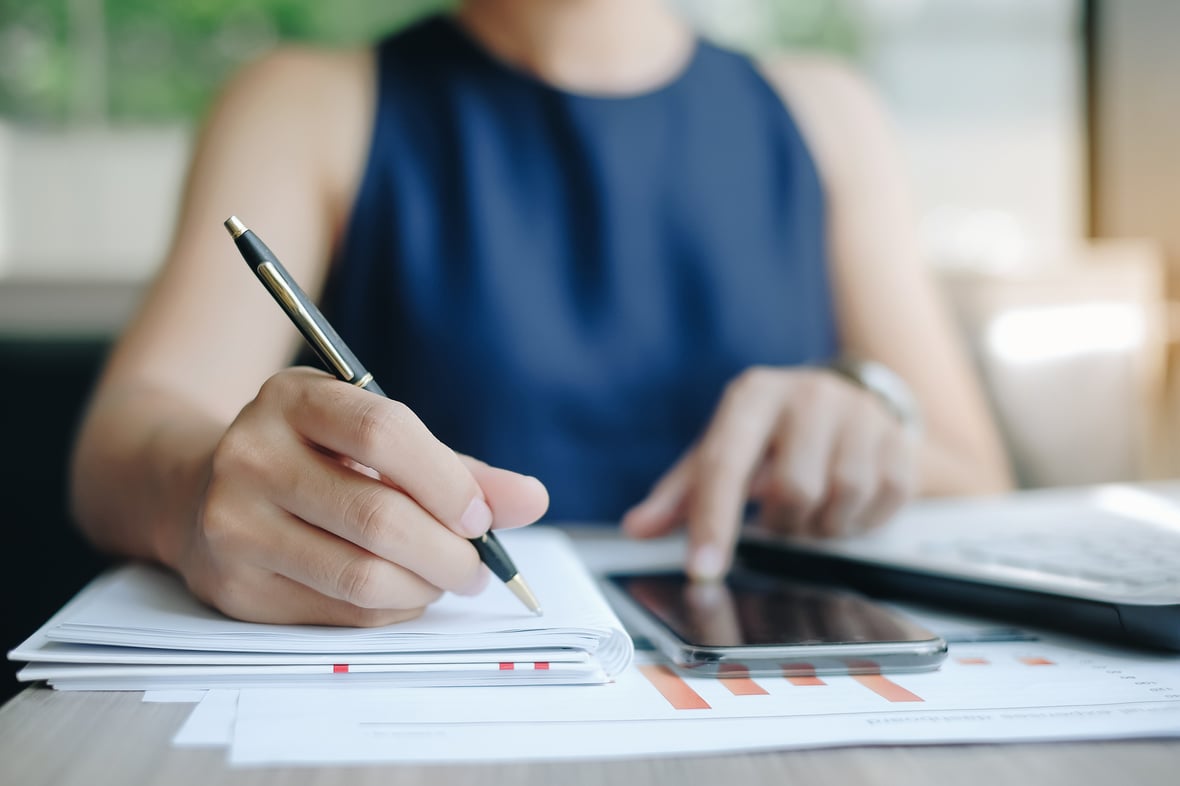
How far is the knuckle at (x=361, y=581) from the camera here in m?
0.34

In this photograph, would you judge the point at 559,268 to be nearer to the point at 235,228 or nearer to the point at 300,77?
the point at 300,77

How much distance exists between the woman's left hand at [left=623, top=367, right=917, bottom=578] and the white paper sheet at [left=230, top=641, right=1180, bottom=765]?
18 cm

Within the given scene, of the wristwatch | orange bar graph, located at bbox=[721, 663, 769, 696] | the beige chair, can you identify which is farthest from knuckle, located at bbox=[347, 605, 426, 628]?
the beige chair

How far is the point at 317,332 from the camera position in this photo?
0.36 m

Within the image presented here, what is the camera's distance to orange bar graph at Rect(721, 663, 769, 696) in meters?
0.33

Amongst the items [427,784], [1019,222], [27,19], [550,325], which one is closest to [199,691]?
[427,784]

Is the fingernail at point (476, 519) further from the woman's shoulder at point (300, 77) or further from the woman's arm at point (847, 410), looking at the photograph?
the woman's shoulder at point (300, 77)

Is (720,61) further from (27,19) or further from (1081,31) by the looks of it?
(27,19)

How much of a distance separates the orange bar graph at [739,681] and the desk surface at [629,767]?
5 cm

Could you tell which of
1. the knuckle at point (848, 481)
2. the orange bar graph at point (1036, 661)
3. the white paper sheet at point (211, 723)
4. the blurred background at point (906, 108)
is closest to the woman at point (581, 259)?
the knuckle at point (848, 481)

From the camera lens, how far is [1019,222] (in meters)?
2.09

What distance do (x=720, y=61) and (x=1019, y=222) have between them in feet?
4.66

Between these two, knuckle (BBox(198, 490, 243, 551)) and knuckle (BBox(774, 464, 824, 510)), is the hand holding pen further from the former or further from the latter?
knuckle (BBox(774, 464, 824, 510))

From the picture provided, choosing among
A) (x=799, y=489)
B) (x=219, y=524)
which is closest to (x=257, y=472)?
(x=219, y=524)
